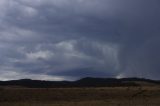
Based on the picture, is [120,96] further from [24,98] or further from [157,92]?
[24,98]

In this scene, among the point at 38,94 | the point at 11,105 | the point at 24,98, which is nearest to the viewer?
the point at 11,105

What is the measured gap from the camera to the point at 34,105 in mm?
70062

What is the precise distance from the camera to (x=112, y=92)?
9731 centimetres

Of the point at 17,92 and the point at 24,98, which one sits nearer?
the point at 24,98

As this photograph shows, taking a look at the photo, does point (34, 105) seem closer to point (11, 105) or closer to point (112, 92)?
point (11, 105)

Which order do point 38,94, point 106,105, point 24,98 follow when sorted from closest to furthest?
point 106,105, point 24,98, point 38,94

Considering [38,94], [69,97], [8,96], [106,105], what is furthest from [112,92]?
[106,105]

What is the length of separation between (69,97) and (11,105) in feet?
73.5

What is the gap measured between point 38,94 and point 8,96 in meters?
7.49

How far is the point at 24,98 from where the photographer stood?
90.2 metres

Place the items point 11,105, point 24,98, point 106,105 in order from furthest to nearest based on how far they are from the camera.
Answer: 1. point 24,98
2. point 11,105
3. point 106,105

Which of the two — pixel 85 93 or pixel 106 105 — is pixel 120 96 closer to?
pixel 85 93

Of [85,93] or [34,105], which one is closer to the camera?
[34,105]

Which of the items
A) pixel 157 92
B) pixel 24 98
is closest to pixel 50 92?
pixel 24 98
